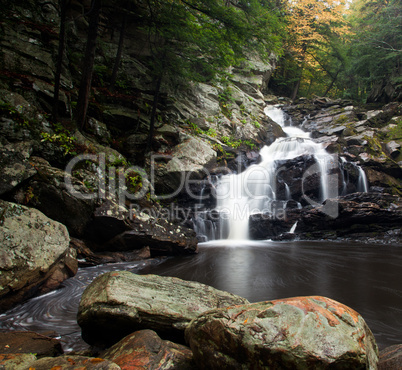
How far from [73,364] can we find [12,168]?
490cm

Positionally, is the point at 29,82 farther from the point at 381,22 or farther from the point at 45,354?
the point at 381,22

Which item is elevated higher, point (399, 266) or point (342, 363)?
point (342, 363)

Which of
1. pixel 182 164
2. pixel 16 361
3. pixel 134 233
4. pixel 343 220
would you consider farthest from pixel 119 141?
pixel 343 220

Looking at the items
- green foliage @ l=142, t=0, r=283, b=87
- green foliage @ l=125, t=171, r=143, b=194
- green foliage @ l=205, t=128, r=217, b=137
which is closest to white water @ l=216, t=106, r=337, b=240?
green foliage @ l=205, t=128, r=217, b=137

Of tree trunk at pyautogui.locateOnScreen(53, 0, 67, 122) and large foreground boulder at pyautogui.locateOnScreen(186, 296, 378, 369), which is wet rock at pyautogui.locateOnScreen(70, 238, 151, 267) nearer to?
tree trunk at pyautogui.locateOnScreen(53, 0, 67, 122)

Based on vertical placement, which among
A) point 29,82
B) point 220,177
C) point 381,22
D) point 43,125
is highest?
point 381,22

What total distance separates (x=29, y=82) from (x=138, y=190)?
195 inches

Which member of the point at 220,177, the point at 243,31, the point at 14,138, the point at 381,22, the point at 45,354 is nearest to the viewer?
the point at 45,354

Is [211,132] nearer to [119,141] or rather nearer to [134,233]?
[119,141]

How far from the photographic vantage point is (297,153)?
50.9 ft

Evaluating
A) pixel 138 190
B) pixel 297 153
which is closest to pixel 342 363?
pixel 138 190

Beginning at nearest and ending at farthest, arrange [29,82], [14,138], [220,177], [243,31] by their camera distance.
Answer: [14,138]
[243,31]
[29,82]
[220,177]

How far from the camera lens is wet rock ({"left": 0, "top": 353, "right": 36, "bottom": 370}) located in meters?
1.92

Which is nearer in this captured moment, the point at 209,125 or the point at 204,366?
the point at 204,366
